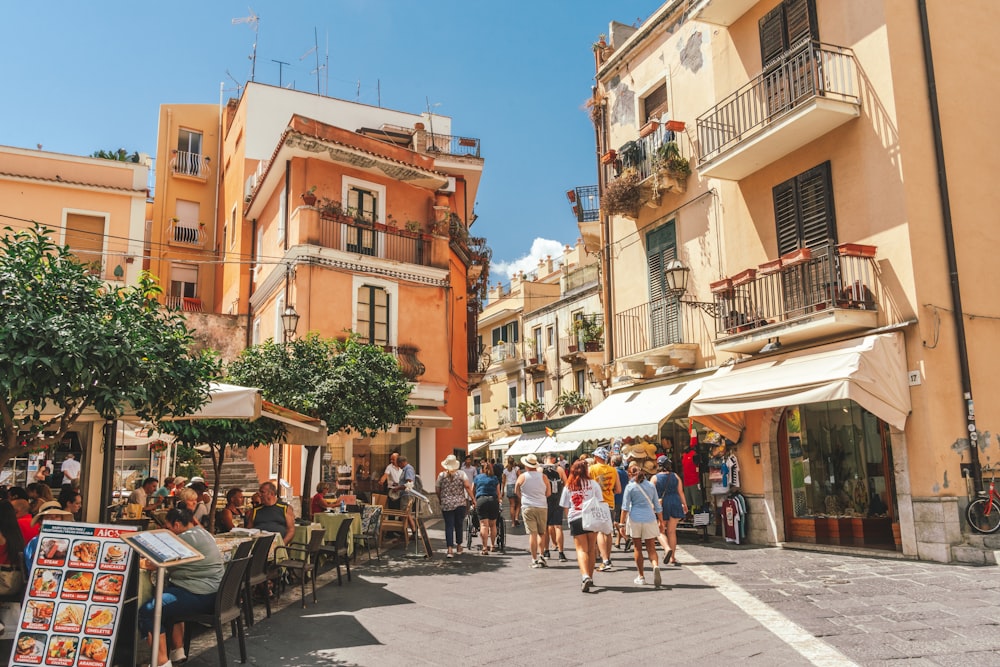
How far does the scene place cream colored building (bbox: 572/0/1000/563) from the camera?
10656mm

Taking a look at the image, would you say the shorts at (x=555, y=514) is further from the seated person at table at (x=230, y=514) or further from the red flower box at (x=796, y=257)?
the red flower box at (x=796, y=257)

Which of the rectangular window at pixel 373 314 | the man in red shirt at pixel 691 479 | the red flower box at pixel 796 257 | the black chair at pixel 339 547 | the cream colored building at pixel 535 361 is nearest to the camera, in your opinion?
the black chair at pixel 339 547

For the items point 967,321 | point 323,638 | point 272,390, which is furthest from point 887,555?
point 272,390

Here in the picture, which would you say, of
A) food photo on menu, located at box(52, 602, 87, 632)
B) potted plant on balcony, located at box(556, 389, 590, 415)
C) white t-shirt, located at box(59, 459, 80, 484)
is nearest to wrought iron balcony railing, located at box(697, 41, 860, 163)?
food photo on menu, located at box(52, 602, 87, 632)

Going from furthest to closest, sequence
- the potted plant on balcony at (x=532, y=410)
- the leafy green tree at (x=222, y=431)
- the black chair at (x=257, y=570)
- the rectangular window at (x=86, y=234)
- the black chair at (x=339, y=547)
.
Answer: the potted plant on balcony at (x=532, y=410), the rectangular window at (x=86, y=234), the leafy green tree at (x=222, y=431), the black chair at (x=339, y=547), the black chair at (x=257, y=570)

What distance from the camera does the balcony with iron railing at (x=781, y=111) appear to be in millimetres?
11734

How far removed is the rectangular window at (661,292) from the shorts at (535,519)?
Result: 532 cm

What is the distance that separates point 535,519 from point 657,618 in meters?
4.45

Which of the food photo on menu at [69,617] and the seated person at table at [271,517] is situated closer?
the food photo on menu at [69,617]

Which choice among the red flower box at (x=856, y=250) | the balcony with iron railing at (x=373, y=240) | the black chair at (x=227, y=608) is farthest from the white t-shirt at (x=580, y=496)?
the balcony with iron railing at (x=373, y=240)

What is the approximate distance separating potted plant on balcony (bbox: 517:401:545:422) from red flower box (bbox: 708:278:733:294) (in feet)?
75.0

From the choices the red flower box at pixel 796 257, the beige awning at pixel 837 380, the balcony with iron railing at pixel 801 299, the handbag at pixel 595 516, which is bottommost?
the handbag at pixel 595 516

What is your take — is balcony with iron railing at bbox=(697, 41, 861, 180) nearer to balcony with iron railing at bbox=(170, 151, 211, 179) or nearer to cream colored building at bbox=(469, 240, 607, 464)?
cream colored building at bbox=(469, 240, 607, 464)

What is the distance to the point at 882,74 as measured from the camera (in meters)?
11.3
